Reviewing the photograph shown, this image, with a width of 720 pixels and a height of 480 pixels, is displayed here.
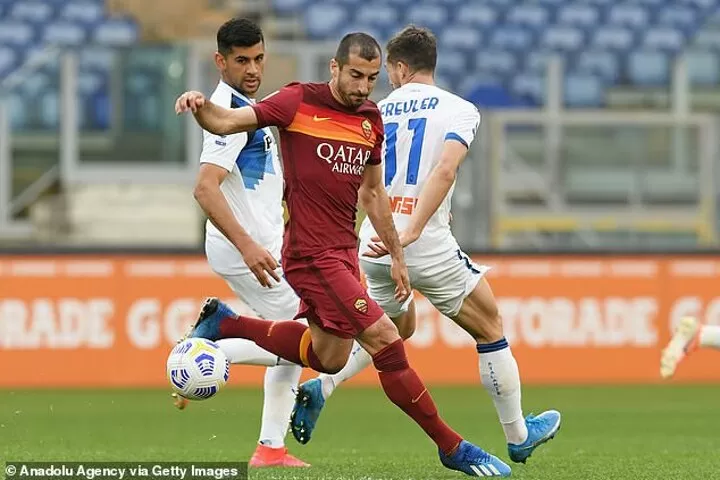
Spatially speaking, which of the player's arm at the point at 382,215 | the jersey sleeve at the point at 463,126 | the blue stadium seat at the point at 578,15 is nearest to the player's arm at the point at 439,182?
the jersey sleeve at the point at 463,126

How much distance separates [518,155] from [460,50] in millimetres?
3967

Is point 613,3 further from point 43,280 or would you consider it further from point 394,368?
point 394,368

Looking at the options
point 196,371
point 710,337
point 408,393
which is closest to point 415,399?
point 408,393

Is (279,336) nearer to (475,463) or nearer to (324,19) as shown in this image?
(475,463)

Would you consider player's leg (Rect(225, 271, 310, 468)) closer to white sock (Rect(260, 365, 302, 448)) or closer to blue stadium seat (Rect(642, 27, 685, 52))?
white sock (Rect(260, 365, 302, 448))

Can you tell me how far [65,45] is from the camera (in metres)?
15.6

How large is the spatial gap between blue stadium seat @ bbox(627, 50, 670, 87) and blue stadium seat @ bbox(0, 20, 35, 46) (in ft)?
24.9

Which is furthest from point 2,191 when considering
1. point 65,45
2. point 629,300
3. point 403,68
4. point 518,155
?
point 403,68

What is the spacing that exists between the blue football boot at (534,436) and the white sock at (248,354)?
48.7 inches

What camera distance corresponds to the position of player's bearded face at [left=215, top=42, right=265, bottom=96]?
290 inches

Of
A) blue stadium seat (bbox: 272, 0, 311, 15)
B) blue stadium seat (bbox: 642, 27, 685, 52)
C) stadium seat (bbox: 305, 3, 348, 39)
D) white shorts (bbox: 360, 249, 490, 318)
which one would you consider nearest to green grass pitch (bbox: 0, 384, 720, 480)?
white shorts (bbox: 360, 249, 490, 318)

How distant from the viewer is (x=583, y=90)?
18.2m

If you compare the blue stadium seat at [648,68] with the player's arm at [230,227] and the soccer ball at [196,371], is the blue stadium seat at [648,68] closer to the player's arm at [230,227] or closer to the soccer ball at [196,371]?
the player's arm at [230,227]

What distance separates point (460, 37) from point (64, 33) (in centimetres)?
519
